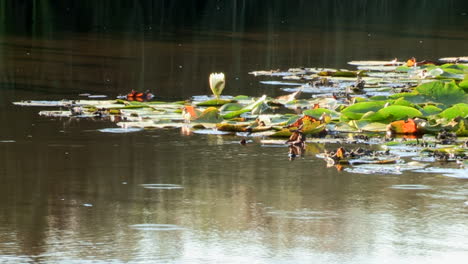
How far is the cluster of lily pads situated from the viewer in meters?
6.82

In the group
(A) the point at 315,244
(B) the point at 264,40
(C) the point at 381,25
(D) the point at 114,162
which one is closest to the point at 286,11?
(C) the point at 381,25

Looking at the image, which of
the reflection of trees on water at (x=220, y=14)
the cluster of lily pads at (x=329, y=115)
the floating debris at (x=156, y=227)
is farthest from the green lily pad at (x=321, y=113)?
the reflection of trees on water at (x=220, y=14)

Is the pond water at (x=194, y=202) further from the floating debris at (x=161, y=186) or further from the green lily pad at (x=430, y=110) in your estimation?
the green lily pad at (x=430, y=110)

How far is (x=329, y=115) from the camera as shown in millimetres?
7645

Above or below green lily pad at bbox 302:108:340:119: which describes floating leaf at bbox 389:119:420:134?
below

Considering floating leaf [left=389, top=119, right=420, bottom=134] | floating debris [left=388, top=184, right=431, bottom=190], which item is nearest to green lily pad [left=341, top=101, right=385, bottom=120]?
floating leaf [left=389, top=119, right=420, bottom=134]

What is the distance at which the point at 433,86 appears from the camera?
8.16 meters

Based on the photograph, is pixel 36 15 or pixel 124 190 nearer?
pixel 124 190

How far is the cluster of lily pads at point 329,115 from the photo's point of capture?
6824 mm

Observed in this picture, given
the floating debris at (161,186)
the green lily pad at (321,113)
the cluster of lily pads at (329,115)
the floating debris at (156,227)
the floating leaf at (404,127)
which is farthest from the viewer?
the green lily pad at (321,113)

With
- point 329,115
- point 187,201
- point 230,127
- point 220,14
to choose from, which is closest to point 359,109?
point 329,115

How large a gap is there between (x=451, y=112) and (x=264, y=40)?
8.63 metres

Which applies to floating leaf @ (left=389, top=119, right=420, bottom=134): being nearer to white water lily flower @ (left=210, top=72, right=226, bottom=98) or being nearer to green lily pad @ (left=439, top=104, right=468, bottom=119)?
green lily pad @ (left=439, top=104, right=468, bottom=119)

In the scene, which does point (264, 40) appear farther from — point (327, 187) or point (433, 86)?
point (327, 187)
